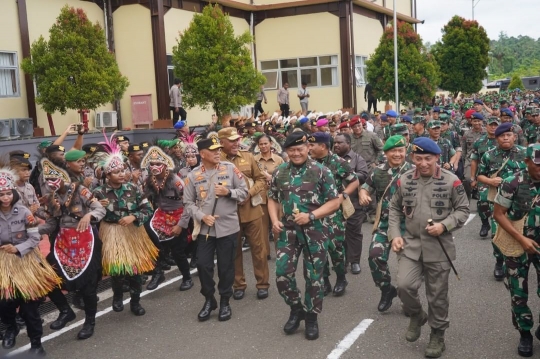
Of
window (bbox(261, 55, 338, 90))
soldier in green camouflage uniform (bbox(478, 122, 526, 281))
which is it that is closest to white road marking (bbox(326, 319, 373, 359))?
soldier in green camouflage uniform (bbox(478, 122, 526, 281))

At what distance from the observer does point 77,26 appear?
15.9 m

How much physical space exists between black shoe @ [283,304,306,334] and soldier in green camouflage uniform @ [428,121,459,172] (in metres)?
5.77

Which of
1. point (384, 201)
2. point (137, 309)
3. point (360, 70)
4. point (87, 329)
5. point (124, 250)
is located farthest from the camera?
point (360, 70)

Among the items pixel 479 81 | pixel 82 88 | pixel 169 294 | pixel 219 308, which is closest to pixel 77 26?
pixel 82 88

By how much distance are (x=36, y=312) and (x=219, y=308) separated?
1979mm

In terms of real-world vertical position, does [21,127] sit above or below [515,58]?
below

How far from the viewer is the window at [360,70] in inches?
1131

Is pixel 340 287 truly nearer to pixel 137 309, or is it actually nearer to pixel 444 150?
pixel 137 309

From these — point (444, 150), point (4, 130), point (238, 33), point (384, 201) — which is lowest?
point (384, 201)

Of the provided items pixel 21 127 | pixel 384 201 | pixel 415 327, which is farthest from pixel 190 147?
pixel 21 127

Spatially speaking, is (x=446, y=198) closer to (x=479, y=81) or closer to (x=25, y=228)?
(x=25, y=228)

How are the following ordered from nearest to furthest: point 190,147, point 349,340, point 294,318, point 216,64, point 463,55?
point 349,340, point 294,318, point 190,147, point 216,64, point 463,55

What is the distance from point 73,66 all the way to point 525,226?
12860mm

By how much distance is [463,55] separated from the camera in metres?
34.7
